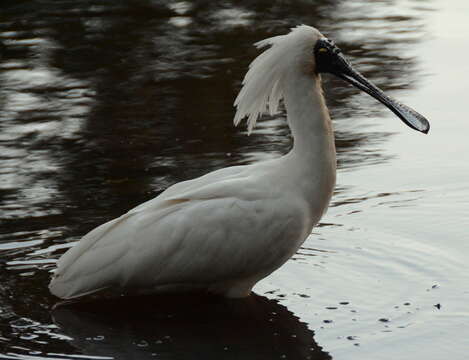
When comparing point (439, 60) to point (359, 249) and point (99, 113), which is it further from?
point (359, 249)

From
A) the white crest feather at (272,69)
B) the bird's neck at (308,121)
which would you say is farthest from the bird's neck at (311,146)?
the white crest feather at (272,69)

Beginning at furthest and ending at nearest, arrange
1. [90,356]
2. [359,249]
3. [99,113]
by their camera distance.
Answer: [99,113] < [359,249] < [90,356]

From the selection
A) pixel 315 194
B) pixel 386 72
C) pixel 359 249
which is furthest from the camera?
pixel 386 72

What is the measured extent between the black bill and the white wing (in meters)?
0.86

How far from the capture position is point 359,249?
7.63 m

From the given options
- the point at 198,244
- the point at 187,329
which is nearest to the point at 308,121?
the point at 198,244

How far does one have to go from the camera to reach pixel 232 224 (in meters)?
6.76

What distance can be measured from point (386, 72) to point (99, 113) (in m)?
3.27

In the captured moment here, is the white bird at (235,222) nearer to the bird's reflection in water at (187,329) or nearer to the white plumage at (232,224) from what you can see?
the white plumage at (232,224)

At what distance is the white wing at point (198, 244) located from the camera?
265 inches

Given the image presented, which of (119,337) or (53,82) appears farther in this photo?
(53,82)

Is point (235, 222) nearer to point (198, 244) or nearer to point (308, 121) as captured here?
point (198, 244)

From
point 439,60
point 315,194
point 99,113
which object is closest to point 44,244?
point 315,194

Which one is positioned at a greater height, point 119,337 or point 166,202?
point 166,202
